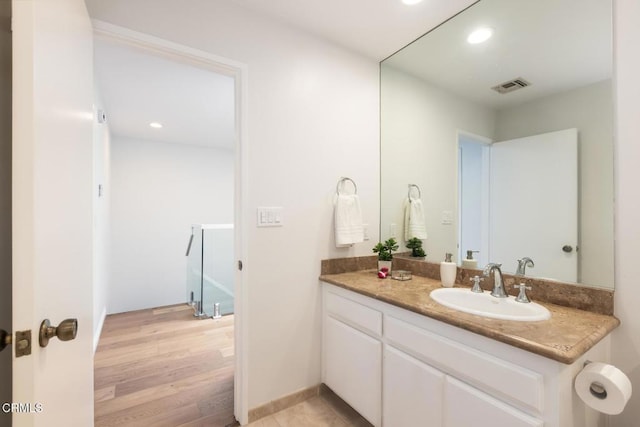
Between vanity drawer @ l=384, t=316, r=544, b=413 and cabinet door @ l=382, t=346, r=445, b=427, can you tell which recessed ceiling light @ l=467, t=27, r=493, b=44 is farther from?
cabinet door @ l=382, t=346, r=445, b=427

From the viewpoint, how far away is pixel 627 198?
1.19 metres

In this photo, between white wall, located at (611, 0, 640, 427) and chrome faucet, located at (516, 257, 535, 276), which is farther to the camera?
chrome faucet, located at (516, 257, 535, 276)

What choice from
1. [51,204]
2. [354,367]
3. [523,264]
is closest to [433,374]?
[354,367]

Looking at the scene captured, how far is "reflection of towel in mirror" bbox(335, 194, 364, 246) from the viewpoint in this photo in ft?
6.47

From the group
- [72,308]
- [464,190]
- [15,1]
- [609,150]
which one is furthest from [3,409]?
[609,150]

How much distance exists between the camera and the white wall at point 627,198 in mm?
1155

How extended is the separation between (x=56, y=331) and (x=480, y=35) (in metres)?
2.38

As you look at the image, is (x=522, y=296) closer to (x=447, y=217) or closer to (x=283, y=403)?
(x=447, y=217)

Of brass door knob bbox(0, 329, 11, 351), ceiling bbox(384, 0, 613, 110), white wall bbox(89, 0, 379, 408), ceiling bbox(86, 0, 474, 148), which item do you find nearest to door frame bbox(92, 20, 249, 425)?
white wall bbox(89, 0, 379, 408)

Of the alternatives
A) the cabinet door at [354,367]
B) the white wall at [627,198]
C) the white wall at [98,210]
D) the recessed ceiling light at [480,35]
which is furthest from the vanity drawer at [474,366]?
the white wall at [98,210]

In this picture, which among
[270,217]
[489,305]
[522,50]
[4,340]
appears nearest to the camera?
[4,340]

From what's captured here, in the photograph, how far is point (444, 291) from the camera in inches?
61.9

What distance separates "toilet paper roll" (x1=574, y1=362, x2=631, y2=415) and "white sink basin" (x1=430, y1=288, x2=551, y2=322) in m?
0.23

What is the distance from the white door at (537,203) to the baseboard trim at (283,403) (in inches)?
57.2
